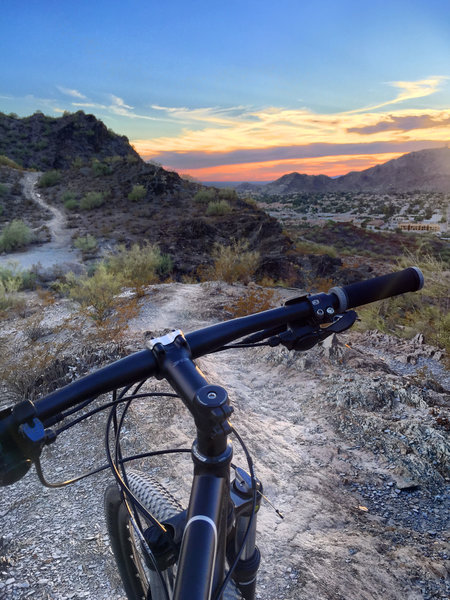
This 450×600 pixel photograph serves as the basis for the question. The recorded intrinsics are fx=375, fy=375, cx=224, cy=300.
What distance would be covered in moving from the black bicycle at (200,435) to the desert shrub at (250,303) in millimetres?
6316

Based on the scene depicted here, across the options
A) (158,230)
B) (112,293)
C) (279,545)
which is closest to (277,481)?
(279,545)

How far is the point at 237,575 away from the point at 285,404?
3501 millimetres

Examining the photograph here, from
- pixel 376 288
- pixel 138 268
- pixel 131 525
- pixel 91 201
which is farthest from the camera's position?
pixel 91 201

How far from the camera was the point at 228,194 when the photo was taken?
23891 millimetres

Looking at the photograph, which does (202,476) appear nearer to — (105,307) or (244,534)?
(244,534)

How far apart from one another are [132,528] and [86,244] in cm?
1628

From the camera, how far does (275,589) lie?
7.58ft

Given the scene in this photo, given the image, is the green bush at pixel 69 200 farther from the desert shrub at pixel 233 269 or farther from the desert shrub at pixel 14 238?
the desert shrub at pixel 233 269

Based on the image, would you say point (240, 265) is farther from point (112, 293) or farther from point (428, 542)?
point (428, 542)

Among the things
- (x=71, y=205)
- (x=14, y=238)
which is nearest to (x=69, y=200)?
(x=71, y=205)

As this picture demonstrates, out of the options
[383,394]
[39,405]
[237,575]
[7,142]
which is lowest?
[383,394]

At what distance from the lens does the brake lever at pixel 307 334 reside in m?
1.15

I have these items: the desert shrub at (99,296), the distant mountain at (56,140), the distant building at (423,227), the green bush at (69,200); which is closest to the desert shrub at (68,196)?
the green bush at (69,200)

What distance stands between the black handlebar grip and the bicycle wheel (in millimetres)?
988
